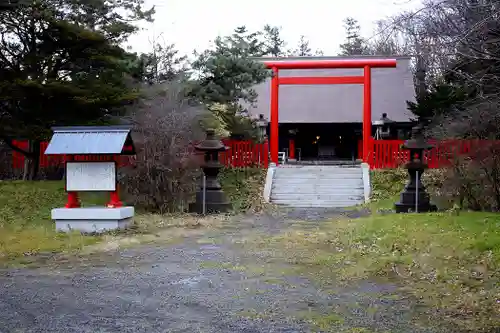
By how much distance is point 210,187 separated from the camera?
1414 centimetres

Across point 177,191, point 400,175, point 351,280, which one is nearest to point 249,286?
point 351,280

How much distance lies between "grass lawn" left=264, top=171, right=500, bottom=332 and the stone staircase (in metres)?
5.05

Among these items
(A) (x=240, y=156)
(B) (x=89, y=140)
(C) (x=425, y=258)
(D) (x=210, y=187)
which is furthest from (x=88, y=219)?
(A) (x=240, y=156)

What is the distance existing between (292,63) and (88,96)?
8.09m

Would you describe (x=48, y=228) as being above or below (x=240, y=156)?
below

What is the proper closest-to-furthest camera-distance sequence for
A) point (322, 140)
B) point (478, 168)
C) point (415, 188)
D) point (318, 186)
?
point (478, 168), point (415, 188), point (318, 186), point (322, 140)

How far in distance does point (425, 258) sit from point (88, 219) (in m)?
6.62

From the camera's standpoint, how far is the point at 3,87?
47.1ft

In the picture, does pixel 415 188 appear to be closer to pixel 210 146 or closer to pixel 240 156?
pixel 210 146

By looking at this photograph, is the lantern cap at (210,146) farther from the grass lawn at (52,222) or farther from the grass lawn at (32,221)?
the grass lawn at (32,221)

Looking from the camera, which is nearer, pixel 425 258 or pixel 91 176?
pixel 425 258

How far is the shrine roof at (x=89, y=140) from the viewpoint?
10641 mm

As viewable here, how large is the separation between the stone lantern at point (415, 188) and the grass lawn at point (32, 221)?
7.68m

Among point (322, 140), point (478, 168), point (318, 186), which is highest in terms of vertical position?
point (322, 140)
